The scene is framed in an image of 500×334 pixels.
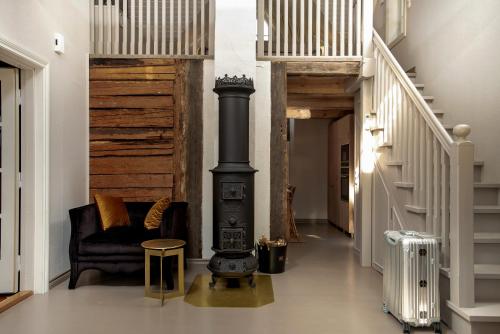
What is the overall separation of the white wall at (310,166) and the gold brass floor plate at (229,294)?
16.5 ft

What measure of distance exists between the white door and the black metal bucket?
263 cm

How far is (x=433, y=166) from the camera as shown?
133 inches

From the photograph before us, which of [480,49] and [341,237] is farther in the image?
[341,237]

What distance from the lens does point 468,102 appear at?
167 inches

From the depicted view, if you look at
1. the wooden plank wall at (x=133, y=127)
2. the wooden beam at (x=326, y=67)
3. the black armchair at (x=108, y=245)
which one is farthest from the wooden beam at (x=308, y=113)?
Answer: the black armchair at (x=108, y=245)

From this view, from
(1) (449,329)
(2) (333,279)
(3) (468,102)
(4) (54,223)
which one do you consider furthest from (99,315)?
(3) (468,102)

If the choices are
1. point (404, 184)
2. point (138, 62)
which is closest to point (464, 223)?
point (404, 184)

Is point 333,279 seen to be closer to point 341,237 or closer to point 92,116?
point 341,237

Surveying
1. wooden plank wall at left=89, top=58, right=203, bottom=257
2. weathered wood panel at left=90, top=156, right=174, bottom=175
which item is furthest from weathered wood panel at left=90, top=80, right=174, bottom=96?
weathered wood panel at left=90, top=156, right=174, bottom=175

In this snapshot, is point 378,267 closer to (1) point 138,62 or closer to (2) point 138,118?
(2) point 138,118

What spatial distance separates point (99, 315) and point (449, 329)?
2.79 metres

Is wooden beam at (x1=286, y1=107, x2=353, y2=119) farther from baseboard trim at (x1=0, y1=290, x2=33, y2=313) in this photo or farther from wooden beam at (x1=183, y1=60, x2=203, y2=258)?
baseboard trim at (x1=0, y1=290, x2=33, y2=313)

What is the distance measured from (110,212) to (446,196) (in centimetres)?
334

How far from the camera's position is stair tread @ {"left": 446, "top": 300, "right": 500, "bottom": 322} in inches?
106
